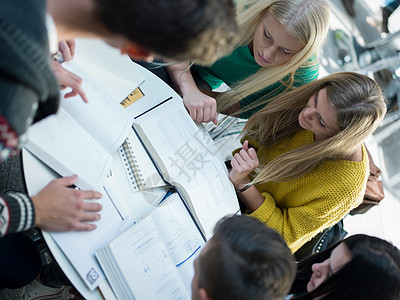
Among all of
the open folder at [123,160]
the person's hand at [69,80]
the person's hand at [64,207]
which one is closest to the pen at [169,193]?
the open folder at [123,160]

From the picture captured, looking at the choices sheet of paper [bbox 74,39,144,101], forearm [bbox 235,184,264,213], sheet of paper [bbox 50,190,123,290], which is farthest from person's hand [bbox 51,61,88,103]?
forearm [bbox 235,184,264,213]

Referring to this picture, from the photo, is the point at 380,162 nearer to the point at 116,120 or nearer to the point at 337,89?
the point at 337,89

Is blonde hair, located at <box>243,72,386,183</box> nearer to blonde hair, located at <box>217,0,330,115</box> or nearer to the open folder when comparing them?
blonde hair, located at <box>217,0,330,115</box>

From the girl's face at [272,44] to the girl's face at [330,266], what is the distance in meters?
0.64

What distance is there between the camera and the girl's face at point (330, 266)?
1.02m

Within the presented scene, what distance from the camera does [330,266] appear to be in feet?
3.44

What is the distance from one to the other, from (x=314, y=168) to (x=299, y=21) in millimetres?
488

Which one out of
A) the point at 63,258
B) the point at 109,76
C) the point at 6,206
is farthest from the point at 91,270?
the point at 109,76

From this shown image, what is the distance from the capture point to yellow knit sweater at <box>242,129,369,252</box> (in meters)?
1.23

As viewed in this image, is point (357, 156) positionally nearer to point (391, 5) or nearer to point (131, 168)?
point (131, 168)

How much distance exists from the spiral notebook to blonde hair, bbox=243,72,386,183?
0.39 meters

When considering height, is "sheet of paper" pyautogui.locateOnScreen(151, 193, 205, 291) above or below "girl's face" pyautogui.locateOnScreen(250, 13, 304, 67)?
below

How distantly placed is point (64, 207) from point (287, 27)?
855 mm

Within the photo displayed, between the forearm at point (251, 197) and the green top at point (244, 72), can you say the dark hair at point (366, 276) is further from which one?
the green top at point (244, 72)
